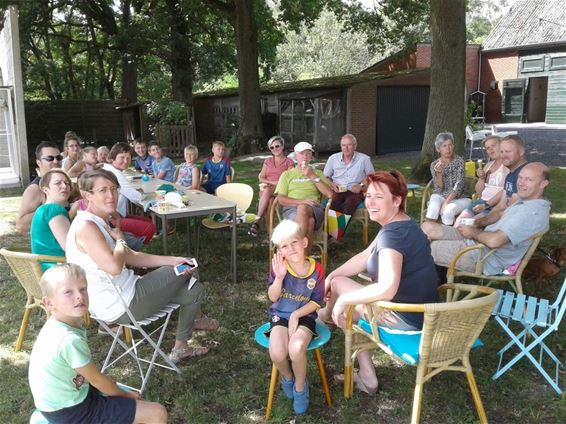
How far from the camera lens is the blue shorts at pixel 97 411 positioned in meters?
2.19

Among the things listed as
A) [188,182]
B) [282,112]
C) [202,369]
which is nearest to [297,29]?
[282,112]

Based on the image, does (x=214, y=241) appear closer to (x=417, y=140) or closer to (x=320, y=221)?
(x=320, y=221)

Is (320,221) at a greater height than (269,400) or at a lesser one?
greater

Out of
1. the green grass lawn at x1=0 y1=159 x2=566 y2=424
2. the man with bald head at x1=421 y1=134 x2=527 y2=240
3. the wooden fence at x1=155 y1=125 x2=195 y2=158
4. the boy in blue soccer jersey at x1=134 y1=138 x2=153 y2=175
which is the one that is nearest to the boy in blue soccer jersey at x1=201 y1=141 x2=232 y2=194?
the boy in blue soccer jersey at x1=134 y1=138 x2=153 y2=175

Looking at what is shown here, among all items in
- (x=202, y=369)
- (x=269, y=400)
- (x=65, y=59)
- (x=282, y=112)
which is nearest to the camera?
(x=269, y=400)

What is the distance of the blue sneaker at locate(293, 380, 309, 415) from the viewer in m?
2.98

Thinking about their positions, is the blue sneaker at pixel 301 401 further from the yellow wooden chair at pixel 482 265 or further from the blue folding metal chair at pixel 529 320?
the yellow wooden chair at pixel 482 265

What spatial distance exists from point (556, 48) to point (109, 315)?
28.1 m

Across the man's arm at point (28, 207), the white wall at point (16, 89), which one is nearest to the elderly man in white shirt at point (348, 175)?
the man's arm at point (28, 207)

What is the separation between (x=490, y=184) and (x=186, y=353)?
3698 millimetres

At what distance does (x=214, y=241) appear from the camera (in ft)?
21.6

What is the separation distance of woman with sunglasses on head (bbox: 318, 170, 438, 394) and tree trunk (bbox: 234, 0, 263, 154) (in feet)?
45.4

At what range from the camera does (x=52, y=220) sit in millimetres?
3639

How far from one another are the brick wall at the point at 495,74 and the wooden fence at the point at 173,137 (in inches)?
696
